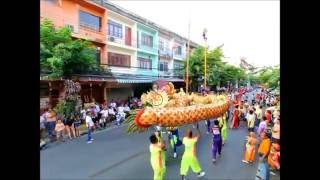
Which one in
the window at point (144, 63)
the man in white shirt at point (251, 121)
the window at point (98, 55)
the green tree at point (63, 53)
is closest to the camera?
the green tree at point (63, 53)

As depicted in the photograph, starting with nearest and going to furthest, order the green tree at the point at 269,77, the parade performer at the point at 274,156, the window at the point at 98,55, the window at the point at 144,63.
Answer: the parade performer at the point at 274,156, the green tree at the point at 269,77, the window at the point at 98,55, the window at the point at 144,63

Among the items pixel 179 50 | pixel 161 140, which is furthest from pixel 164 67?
pixel 161 140

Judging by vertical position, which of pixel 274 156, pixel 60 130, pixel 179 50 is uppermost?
pixel 179 50

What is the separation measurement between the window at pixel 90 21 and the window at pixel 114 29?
11 cm

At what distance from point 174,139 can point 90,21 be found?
117 cm

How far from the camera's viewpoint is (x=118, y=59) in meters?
2.94

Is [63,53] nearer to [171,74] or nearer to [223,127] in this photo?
[171,74]

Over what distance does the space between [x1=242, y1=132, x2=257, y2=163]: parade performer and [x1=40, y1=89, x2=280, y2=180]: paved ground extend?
45 mm

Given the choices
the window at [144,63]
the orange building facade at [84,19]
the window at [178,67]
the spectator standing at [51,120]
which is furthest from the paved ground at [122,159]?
the orange building facade at [84,19]

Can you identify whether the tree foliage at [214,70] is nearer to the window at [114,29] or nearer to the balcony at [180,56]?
the balcony at [180,56]

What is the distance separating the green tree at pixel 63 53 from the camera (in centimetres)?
262

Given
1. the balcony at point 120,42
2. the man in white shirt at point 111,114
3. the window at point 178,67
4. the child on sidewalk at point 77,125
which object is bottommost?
the child on sidewalk at point 77,125

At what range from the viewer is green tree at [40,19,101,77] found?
2.62 m

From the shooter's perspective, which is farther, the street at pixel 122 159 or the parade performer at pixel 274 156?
the street at pixel 122 159
